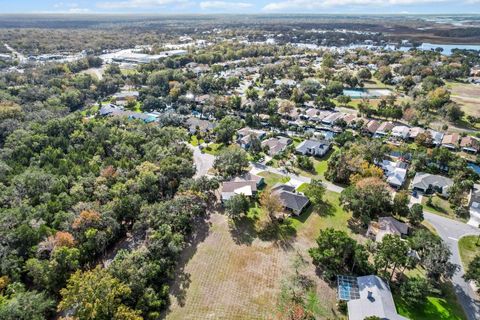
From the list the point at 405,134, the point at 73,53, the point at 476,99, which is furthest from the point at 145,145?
the point at 73,53

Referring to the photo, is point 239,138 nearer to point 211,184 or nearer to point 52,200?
point 211,184

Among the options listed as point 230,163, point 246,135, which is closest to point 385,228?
point 230,163

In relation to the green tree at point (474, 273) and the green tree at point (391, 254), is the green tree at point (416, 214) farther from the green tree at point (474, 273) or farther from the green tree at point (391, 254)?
the green tree at point (391, 254)

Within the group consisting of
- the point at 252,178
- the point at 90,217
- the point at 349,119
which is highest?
the point at 90,217

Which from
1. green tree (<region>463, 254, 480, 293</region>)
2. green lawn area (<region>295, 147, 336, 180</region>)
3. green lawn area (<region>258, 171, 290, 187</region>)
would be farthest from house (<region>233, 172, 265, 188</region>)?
green tree (<region>463, 254, 480, 293</region>)

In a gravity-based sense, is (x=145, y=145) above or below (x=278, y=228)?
above

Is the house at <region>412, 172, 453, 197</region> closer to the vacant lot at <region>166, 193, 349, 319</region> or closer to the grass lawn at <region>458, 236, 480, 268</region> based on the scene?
the grass lawn at <region>458, 236, 480, 268</region>

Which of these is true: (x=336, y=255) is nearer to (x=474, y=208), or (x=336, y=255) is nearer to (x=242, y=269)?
(x=242, y=269)
